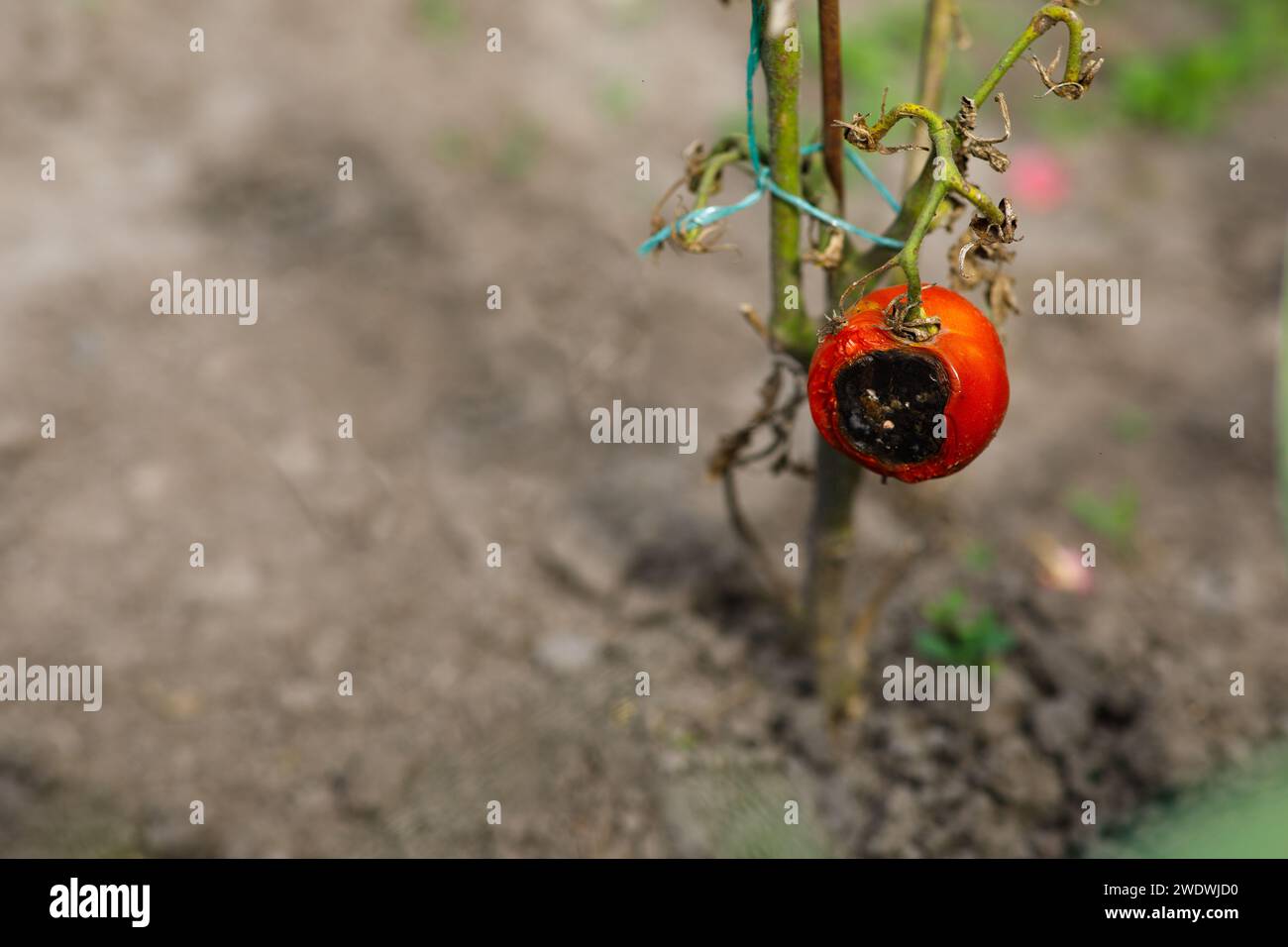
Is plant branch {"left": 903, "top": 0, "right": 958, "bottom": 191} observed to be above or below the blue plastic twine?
above

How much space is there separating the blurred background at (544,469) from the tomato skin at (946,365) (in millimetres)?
1074

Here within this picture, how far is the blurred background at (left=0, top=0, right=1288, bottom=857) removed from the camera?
2.22 meters

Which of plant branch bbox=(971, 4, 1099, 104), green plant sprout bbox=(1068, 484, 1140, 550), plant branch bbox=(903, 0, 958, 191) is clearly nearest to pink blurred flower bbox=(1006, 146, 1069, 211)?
green plant sprout bbox=(1068, 484, 1140, 550)

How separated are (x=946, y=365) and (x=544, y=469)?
1809 millimetres

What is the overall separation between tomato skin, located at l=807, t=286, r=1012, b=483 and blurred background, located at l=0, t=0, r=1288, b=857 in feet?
3.52

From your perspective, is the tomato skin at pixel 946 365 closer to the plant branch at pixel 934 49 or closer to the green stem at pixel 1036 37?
the green stem at pixel 1036 37

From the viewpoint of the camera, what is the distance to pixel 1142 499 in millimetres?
2770

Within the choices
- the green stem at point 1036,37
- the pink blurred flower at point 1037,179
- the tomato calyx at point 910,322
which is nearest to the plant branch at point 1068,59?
the green stem at point 1036,37

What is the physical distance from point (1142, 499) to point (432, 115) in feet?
9.22

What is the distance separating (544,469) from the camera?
291cm

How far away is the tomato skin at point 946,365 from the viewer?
4.05 feet

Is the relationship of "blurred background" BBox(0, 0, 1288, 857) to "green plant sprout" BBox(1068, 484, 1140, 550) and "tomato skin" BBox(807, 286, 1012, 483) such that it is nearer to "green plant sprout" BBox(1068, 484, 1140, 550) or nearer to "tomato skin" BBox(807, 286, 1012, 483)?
"green plant sprout" BBox(1068, 484, 1140, 550)

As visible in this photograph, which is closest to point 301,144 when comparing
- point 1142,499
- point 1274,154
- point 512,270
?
point 512,270
